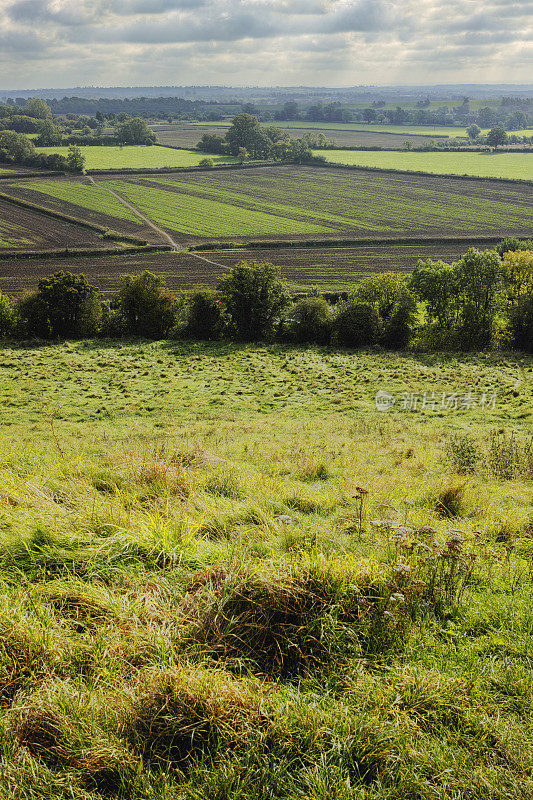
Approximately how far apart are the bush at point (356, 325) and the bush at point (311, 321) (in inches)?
47.8

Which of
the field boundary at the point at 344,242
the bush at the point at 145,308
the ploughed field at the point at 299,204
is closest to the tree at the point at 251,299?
the bush at the point at 145,308

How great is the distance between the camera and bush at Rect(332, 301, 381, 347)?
5178cm

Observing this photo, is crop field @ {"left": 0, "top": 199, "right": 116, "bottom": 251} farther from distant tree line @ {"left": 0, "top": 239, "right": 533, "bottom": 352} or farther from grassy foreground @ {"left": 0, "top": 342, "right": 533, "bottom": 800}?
grassy foreground @ {"left": 0, "top": 342, "right": 533, "bottom": 800}

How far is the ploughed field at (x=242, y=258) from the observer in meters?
84.3

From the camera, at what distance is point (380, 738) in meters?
4.30

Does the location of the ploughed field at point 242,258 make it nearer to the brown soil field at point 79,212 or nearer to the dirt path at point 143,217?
the dirt path at point 143,217

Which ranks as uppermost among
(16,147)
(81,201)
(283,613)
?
(16,147)

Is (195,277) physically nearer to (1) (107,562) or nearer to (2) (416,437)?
(2) (416,437)

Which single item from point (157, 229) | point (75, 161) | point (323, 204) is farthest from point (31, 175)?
point (323, 204)

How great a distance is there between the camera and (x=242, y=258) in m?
98.1

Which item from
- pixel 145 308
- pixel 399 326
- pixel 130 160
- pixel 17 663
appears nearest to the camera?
pixel 17 663

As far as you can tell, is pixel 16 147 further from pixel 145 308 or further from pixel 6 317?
pixel 145 308

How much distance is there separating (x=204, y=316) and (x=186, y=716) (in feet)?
170

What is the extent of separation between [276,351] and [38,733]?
4537 centimetres
